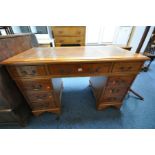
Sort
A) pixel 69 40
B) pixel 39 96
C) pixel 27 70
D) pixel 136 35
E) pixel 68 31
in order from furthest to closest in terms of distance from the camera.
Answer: pixel 136 35 < pixel 69 40 < pixel 68 31 < pixel 39 96 < pixel 27 70

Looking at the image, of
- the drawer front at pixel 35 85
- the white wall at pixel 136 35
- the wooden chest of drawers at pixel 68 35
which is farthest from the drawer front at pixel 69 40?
the white wall at pixel 136 35

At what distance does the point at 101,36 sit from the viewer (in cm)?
303

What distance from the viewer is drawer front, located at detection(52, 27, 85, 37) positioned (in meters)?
1.83

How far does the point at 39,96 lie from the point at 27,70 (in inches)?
14.7

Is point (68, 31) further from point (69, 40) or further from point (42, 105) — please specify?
point (42, 105)

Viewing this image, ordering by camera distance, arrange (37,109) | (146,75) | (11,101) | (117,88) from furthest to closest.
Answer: (146,75), (37,109), (117,88), (11,101)

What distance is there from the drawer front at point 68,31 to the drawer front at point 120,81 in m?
1.42

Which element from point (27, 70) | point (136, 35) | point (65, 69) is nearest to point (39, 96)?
point (27, 70)

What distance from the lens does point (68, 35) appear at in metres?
1.91

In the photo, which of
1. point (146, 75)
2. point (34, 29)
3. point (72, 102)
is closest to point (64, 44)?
point (34, 29)

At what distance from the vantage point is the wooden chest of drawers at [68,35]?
183 centimetres

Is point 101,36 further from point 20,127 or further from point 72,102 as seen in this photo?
point 20,127
